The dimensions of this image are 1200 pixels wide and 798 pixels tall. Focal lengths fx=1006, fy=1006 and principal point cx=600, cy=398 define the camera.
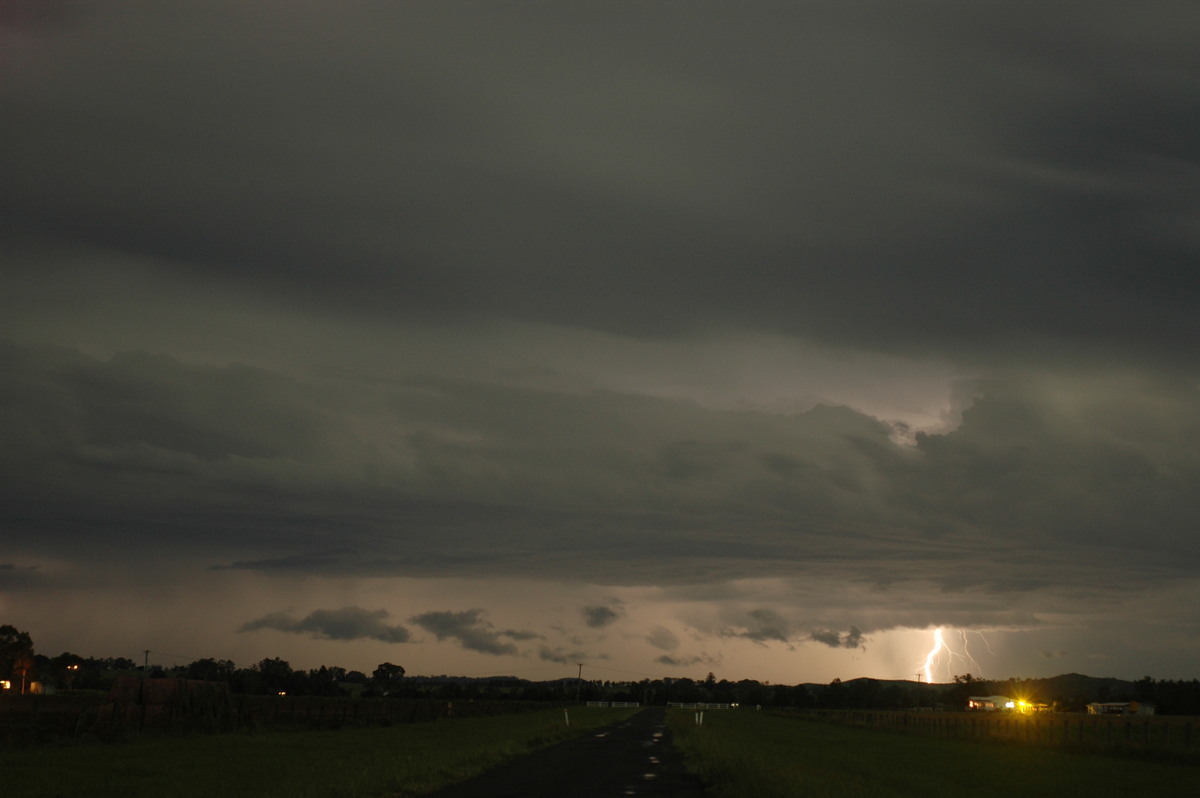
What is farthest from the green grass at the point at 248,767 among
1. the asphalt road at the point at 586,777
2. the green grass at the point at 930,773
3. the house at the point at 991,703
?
the house at the point at 991,703

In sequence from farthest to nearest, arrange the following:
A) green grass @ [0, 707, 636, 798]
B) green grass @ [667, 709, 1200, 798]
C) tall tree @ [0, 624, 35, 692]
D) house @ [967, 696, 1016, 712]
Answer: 1. house @ [967, 696, 1016, 712]
2. tall tree @ [0, 624, 35, 692]
3. green grass @ [0, 707, 636, 798]
4. green grass @ [667, 709, 1200, 798]

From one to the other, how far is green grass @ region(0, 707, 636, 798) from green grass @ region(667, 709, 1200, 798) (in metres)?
9.19

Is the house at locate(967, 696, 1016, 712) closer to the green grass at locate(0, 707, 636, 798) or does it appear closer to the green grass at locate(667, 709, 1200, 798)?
the green grass at locate(667, 709, 1200, 798)

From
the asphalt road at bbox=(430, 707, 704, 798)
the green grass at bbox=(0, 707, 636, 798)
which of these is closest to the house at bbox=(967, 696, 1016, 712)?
the green grass at bbox=(0, 707, 636, 798)

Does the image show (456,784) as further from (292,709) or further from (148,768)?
(292,709)

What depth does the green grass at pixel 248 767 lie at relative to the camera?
28.5 m

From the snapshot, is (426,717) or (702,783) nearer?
(702,783)

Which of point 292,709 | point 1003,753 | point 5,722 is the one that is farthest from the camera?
point 292,709

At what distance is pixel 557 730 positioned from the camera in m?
77.1

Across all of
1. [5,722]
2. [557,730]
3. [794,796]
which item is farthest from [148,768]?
[557,730]

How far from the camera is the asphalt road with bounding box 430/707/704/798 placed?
93.6ft

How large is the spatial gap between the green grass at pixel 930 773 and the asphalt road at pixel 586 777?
1.15 meters

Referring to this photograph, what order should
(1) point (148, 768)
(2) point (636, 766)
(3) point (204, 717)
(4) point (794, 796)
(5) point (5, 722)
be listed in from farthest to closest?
(3) point (204, 717)
(5) point (5, 722)
(2) point (636, 766)
(1) point (148, 768)
(4) point (794, 796)

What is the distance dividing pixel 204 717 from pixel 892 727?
7041cm
